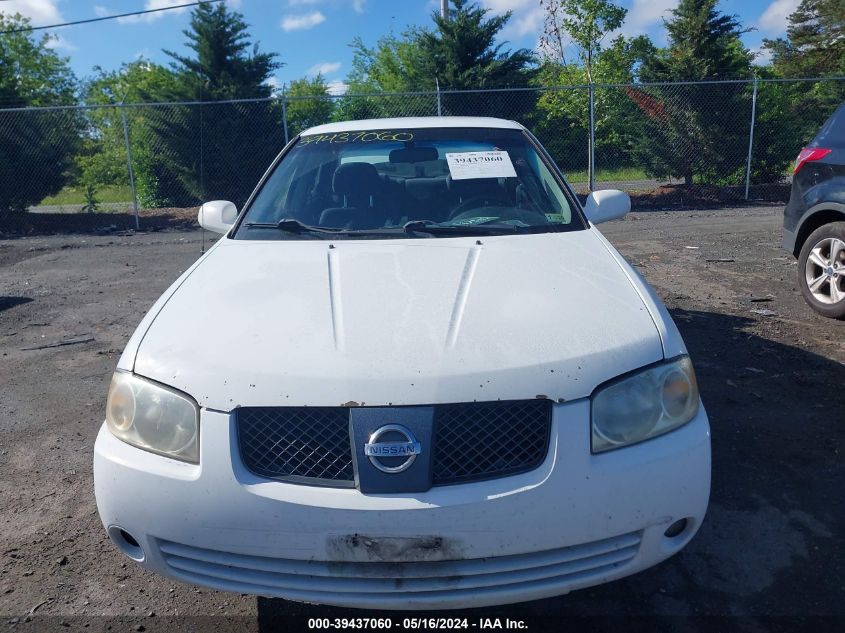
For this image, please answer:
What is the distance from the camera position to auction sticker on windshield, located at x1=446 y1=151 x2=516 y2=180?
3.68 m

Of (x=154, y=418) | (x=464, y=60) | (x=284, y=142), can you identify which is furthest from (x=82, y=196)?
(x=154, y=418)

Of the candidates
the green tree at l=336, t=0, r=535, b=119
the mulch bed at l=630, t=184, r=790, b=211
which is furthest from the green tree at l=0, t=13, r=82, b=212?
the mulch bed at l=630, t=184, r=790, b=211

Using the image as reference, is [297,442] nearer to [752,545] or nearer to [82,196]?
[752,545]

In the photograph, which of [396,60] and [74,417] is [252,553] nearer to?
[74,417]

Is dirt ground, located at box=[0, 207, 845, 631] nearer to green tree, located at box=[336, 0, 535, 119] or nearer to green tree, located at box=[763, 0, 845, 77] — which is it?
green tree, located at box=[336, 0, 535, 119]

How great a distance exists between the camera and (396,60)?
32.3 metres

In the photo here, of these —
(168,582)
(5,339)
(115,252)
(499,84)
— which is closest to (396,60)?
(499,84)

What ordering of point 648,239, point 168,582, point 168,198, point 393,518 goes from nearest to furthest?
point 393,518 < point 168,582 < point 648,239 < point 168,198

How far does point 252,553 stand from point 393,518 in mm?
434

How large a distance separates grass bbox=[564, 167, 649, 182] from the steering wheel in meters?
12.8

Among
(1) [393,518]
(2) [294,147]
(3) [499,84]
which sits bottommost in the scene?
(1) [393,518]

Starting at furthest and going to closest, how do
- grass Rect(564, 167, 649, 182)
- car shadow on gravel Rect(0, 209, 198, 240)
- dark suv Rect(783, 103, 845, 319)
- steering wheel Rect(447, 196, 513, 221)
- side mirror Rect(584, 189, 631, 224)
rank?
grass Rect(564, 167, 649, 182) → car shadow on gravel Rect(0, 209, 198, 240) → dark suv Rect(783, 103, 845, 319) → side mirror Rect(584, 189, 631, 224) → steering wheel Rect(447, 196, 513, 221)

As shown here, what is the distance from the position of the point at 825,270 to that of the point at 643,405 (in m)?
4.48

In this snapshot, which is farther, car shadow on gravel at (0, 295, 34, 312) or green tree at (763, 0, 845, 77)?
green tree at (763, 0, 845, 77)
